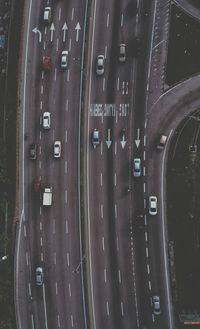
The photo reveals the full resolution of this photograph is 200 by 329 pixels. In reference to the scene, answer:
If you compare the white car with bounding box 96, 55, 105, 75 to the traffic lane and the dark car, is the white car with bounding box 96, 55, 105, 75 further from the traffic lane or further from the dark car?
the dark car

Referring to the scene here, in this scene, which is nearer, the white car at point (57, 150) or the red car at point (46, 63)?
the white car at point (57, 150)

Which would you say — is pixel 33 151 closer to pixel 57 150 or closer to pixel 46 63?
pixel 57 150

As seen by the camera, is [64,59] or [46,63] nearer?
[64,59]

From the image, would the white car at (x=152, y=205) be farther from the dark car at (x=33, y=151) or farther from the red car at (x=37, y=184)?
the dark car at (x=33, y=151)

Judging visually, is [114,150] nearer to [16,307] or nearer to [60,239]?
[60,239]

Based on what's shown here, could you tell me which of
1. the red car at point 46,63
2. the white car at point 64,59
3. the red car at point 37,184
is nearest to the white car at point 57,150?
the red car at point 37,184

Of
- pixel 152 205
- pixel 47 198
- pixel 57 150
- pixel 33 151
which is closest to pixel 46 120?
pixel 57 150

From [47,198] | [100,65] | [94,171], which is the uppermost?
[100,65]

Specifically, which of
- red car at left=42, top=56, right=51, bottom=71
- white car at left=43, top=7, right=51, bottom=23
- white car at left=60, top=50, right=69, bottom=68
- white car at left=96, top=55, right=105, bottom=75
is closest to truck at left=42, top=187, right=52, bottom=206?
red car at left=42, top=56, right=51, bottom=71

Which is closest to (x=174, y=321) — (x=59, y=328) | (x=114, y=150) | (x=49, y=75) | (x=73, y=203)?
(x=59, y=328)
